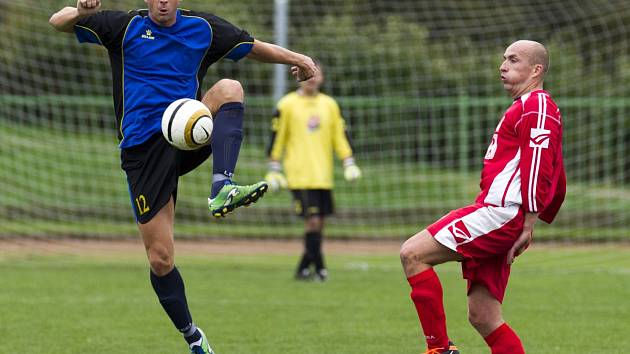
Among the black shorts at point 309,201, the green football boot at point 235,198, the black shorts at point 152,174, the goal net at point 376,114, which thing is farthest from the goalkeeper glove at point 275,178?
the green football boot at point 235,198

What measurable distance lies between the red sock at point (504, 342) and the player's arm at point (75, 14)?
2.88 meters

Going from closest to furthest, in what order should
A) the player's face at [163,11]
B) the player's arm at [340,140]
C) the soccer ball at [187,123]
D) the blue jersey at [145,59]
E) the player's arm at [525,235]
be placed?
the player's arm at [525,235] → the soccer ball at [187,123] → the player's face at [163,11] → the blue jersey at [145,59] → the player's arm at [340,140]

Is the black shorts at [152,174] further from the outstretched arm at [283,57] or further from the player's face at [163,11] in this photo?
the outstretched arm at [283,57]

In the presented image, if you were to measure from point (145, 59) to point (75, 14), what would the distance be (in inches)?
18.3

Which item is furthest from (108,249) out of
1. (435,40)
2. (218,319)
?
(218,319)

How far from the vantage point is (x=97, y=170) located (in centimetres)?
1805

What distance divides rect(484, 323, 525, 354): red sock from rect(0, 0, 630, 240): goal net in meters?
10.1

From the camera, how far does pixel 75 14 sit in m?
5.98

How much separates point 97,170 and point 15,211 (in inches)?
87.1

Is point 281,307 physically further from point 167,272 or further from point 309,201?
point 167,272

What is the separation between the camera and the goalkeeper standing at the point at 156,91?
6.01 metres

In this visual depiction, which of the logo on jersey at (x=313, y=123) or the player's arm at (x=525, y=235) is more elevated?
the player's arm at (x=525, y=235)

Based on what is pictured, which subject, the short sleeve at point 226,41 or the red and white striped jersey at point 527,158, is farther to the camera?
the short sleeve at point 226,41

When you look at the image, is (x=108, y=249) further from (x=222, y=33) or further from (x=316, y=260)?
(x=222, y=33)
